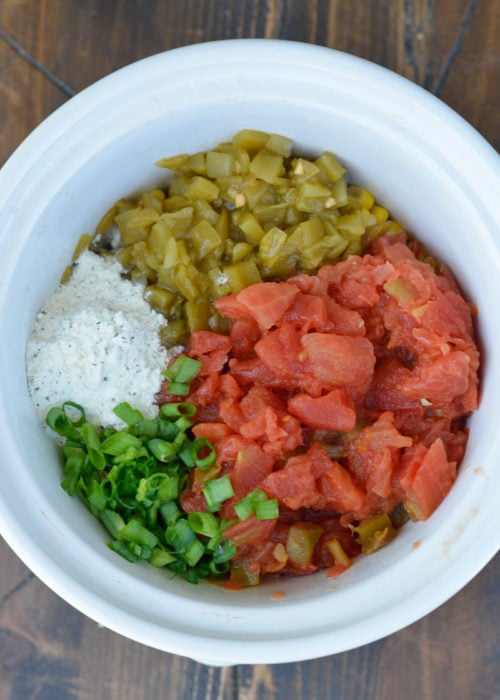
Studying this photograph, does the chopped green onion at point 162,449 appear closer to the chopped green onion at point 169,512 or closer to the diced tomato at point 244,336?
the chopped green onion at point 169,512

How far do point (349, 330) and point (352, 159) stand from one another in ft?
1.55

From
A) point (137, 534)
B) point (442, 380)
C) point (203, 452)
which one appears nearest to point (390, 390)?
point (442, 380)

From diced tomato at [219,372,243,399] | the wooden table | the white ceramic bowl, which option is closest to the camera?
the white ceramic bowl

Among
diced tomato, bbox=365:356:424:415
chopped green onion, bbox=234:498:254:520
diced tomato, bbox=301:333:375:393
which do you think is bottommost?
chopped green onion, bbox=234:498:254:520

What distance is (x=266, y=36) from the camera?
2393mm

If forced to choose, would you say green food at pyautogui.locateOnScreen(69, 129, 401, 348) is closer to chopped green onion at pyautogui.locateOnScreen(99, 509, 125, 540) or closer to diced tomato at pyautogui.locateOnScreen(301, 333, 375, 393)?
diced tomato at pyautogui.locateOnScreen(301, 333, 375, 393)

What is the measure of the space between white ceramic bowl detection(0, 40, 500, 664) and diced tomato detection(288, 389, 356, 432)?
305 millimetres

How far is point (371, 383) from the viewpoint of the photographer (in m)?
2.06

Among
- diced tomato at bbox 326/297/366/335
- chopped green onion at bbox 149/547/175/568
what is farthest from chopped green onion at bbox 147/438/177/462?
diced tomato at bbox 326/297/366/335

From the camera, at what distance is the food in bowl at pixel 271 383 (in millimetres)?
1962

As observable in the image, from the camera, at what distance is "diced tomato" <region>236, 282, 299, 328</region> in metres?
1.99

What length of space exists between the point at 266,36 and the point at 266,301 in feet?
2.94

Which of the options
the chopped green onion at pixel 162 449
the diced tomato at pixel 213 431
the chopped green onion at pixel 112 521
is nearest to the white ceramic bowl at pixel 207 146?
the chopped green onion at pixel 112 521

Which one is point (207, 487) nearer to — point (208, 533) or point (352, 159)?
point (208, 533)
